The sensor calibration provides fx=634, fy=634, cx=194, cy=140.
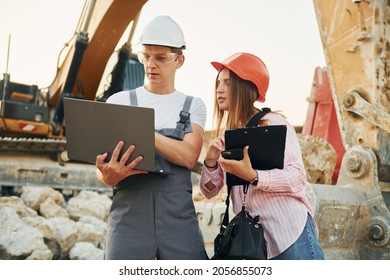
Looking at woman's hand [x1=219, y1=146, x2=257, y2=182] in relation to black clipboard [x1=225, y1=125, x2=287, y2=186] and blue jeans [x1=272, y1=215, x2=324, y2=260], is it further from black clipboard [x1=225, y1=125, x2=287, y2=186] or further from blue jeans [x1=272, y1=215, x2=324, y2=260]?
blue jeans [x1=272, y1=215, x2=324, y2=260]

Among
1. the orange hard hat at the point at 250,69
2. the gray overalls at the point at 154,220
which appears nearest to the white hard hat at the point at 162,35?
the orange hard hat at the point at 250,69

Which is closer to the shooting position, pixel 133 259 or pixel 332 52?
pixel 133 259

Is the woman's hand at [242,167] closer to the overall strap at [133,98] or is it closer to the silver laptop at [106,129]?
the silver laptop at [106,129]

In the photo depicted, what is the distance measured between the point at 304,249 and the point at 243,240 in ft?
0.54

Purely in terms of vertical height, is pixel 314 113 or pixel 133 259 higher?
pixel 314 113

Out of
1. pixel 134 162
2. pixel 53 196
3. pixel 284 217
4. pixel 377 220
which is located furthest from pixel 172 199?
pixel 53 196

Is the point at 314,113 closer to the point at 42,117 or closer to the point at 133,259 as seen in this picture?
the point at 133,259

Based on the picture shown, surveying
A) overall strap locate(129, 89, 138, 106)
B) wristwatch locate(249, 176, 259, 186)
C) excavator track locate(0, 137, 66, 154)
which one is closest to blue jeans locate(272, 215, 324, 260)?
wristwatch locate(249, 176, 259, 186)

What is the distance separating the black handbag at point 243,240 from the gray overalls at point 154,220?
0.35 ft

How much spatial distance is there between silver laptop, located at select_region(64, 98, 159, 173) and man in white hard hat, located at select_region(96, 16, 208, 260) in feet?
0.10

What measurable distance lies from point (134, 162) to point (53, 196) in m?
4.93

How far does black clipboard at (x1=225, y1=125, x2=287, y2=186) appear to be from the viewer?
5.23 ft

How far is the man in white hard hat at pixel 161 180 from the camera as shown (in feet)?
5.42
